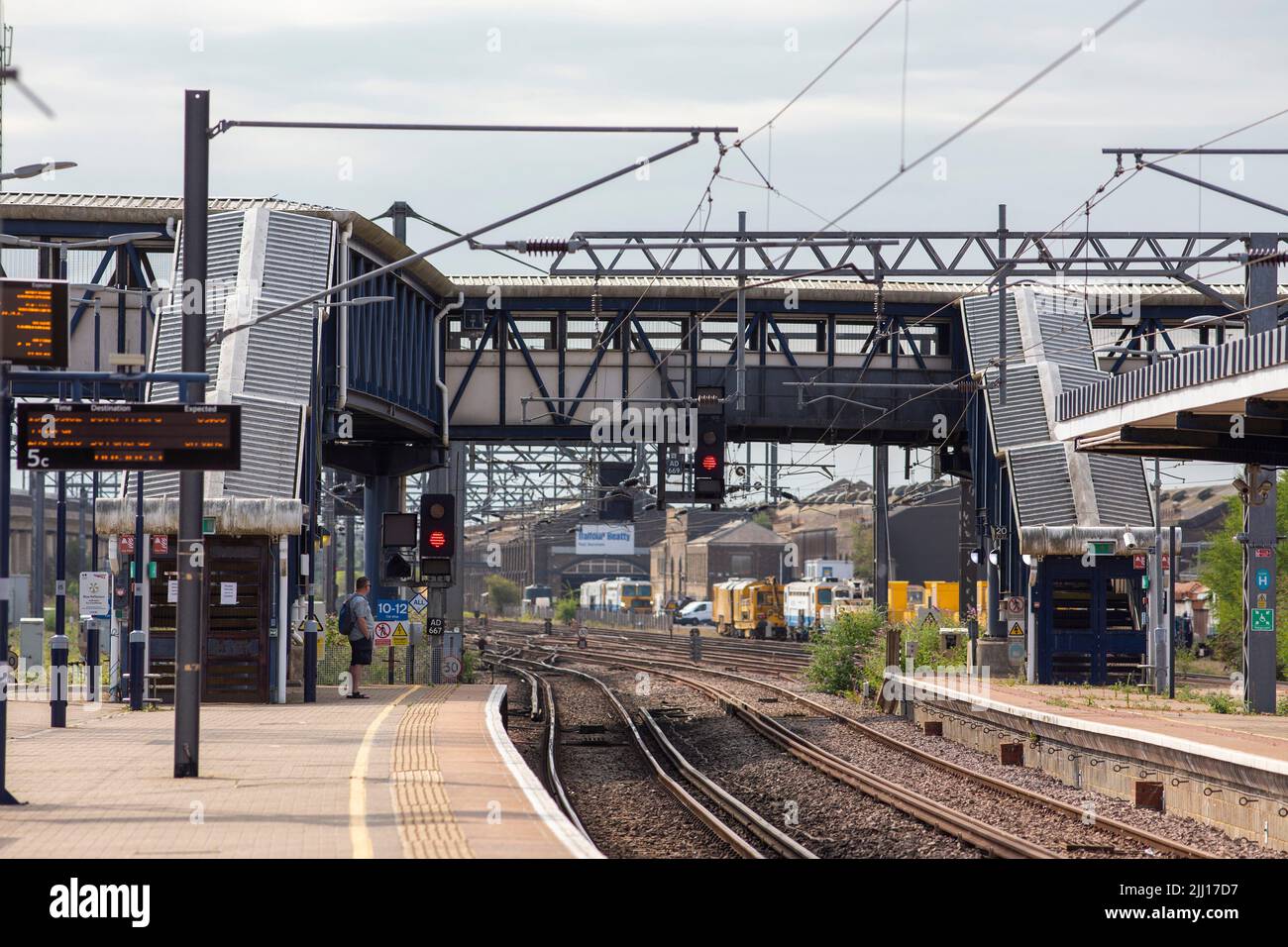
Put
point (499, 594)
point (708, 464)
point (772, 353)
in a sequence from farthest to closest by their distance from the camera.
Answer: point (499, 594) < point (772, 353) < point (708, 464)

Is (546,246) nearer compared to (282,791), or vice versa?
(282,791)

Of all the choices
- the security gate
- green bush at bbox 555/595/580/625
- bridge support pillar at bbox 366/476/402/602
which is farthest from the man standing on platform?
green bush at bbox 555/595/580/625

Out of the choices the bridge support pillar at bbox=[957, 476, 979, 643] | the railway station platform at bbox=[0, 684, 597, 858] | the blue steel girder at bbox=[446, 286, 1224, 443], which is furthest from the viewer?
the bridge support pillar at bbox=[957, 476, 979, 643]

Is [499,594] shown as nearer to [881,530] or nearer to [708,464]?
[881,530]

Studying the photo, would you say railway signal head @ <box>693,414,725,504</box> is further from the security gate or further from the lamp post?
the lamp post

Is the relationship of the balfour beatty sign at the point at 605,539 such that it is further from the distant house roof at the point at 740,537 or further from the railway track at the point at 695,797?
the railway track at the point at 695,797

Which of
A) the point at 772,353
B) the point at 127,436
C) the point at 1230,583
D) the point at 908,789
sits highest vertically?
the point at 772,353

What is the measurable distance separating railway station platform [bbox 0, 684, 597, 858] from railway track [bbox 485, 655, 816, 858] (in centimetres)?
180

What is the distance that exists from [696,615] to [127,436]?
77159mm

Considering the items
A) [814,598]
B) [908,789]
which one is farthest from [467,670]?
[814,598]

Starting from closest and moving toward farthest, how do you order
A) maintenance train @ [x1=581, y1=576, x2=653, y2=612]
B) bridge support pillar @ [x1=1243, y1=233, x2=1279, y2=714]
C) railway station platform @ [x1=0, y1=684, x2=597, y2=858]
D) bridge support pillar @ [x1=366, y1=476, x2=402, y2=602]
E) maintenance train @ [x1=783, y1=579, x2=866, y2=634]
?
railway station platform @ [x1=0, y1=684, x2=597, y2=858] → bridge support pillar @ [x1=1243, y1=233, x2=1279, y2=714] → bridge support pillar @ [x1=366, y1=476, x2=402, y2=602] → maintenance train @ [x1=783, y1=579, x2=866, y2=634] → maintenance train @ [x1=581, y1=576, x2=653, y2=612]

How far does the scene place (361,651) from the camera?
2780cm

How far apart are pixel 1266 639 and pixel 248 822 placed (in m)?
17.8

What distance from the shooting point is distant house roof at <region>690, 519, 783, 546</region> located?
109125mm
